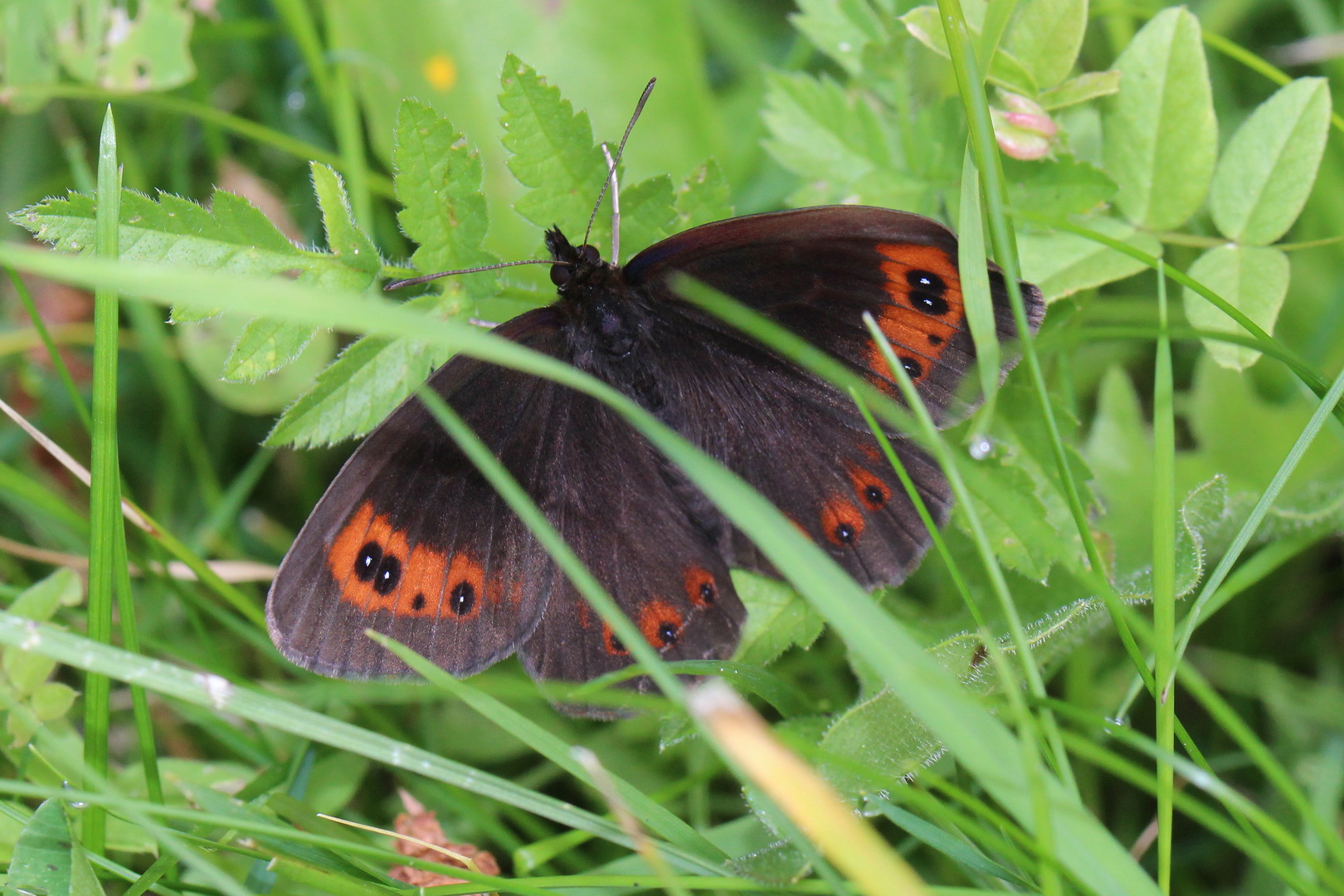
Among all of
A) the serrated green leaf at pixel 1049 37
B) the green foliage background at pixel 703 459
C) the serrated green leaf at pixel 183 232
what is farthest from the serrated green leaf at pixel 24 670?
the serrated green leaf at pixel 1049 37

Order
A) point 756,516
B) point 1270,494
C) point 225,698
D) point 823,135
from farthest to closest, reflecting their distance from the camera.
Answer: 1. point 823,135
2. point 1270,494
3. point 225,698
4. point 756,516

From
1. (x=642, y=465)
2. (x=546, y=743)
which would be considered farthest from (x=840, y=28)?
(x=546, y=743)

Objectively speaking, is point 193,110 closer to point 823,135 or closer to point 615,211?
point 615,211

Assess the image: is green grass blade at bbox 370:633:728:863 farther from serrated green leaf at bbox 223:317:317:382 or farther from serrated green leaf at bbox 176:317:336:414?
serrated green leaf at bbox 176:317:336:414

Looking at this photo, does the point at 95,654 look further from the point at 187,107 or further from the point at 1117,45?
the point at 1117,45

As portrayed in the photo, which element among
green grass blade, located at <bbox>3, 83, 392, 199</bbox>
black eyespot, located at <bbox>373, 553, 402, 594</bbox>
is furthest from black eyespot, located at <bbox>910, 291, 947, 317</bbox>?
green grass blade, located at <bbox>3, 83, 392, 199</bbox>

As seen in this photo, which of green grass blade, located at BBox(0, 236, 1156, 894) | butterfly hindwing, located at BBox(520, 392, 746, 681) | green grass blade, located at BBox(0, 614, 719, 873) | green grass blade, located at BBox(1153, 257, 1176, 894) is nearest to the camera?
green grass blade, located at BBox(0, 236, 1156, 894)
